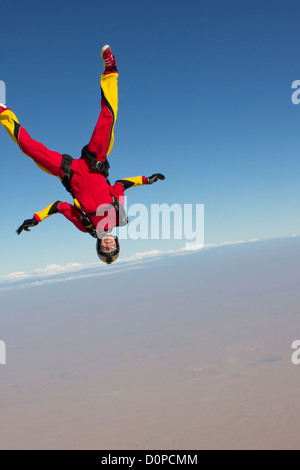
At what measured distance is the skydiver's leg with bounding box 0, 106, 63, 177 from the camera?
3287mm

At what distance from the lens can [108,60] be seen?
319 centimetres

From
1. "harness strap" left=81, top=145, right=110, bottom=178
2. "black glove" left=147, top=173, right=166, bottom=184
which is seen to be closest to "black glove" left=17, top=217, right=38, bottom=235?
"harness strap" left=81, top=145, right=110, bottom=178

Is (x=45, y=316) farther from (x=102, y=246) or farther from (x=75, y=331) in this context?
(x=102, y=246)

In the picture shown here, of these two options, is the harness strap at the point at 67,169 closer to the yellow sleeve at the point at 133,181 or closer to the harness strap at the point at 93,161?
the harness strap at the point at 93,161

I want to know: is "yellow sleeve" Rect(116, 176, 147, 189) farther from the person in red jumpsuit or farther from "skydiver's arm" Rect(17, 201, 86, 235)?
"skydiver's arm" Rect(17, 201, 86, 235)

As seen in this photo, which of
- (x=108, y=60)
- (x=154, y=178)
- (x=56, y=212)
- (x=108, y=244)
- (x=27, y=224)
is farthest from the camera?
(x=154, y=178)

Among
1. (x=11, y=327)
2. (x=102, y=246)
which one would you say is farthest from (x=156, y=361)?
(x=11, y=327)

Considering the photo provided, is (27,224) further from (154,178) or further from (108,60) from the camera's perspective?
(108,60)

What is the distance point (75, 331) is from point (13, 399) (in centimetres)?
6153

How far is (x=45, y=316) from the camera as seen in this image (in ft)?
621

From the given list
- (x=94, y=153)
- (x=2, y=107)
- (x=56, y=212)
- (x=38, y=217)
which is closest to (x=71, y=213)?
(x=56, y=212)

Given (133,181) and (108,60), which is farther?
(133,181)

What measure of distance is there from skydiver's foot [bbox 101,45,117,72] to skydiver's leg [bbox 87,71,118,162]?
4 cm

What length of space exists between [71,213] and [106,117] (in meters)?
1.04
